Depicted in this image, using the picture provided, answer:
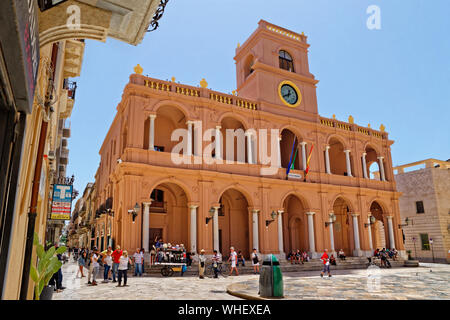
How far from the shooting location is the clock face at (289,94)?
2673cm

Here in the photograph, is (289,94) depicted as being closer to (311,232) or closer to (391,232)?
(311,232)

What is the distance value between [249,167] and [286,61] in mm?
10448

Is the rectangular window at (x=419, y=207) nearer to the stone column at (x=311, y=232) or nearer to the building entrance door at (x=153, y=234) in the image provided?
the stone column at (x=311, y=232)

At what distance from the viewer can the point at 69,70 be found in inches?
508

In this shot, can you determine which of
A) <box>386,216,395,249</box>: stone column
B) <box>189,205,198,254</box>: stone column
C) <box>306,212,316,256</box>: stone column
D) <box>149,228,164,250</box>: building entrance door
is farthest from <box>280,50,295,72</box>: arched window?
<box>149,228,164,250</box>: building entrance door

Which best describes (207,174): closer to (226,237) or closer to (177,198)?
(177,198)

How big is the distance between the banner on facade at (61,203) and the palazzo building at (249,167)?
5280 mm

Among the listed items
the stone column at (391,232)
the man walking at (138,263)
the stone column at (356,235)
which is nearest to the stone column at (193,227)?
the man walking at (138,263)

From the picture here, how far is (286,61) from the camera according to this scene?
92.6 ft

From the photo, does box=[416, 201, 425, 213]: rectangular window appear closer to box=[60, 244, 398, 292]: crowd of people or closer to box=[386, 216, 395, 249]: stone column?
box=[386, 216, 395, 249]: stone column

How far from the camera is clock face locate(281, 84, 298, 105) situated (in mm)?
26727
